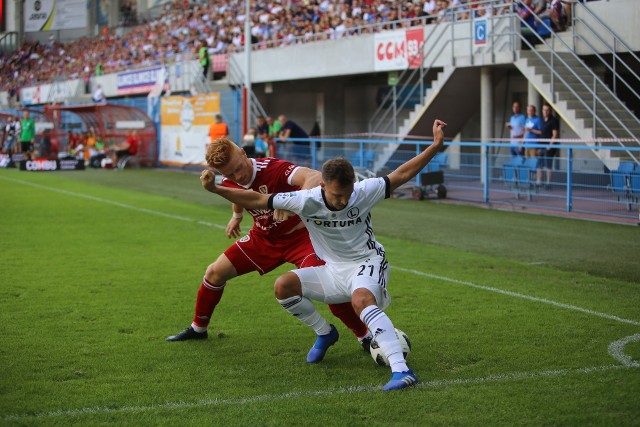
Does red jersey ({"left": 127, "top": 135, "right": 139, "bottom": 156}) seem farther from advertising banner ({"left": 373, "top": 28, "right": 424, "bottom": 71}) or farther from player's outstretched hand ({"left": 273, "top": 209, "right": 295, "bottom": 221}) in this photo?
player's outstretched hand ({"left": 273, "top": 209, "right": 295, "bottom": 221})

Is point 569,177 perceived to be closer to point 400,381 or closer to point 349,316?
point 349,316

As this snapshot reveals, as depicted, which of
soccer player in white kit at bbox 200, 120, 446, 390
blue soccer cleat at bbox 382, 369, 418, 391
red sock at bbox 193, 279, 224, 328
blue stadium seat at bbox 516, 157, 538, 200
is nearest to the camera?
blue soccer cleat at bbox 382, 369, 418, 391

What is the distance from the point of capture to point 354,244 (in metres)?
6.00

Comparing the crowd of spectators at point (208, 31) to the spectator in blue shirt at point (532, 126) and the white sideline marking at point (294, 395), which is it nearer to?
the spectator in blue shirt at point (532, 126)

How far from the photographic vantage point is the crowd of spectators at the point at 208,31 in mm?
27875

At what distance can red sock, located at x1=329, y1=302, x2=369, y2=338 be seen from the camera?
21.3 ft

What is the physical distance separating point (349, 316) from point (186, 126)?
26.4 meters

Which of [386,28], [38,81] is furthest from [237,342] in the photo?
[38,81]

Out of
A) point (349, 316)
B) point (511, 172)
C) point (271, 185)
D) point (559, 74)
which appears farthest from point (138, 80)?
point (349, 316)

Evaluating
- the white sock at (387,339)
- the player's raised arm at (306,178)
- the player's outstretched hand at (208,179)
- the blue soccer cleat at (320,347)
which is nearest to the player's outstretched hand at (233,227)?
the player's raised arm at (306,178)

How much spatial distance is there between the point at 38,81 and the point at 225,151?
56434 millimetres

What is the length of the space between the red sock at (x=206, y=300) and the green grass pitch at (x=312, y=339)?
8.8 inches

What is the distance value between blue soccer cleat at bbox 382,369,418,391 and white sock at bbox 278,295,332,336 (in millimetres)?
955

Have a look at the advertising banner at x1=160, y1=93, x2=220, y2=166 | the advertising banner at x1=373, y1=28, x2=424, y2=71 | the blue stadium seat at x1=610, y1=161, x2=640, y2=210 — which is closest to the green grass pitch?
the blue stadium seat at x1=610, y1=161, x2=640, y2=210
